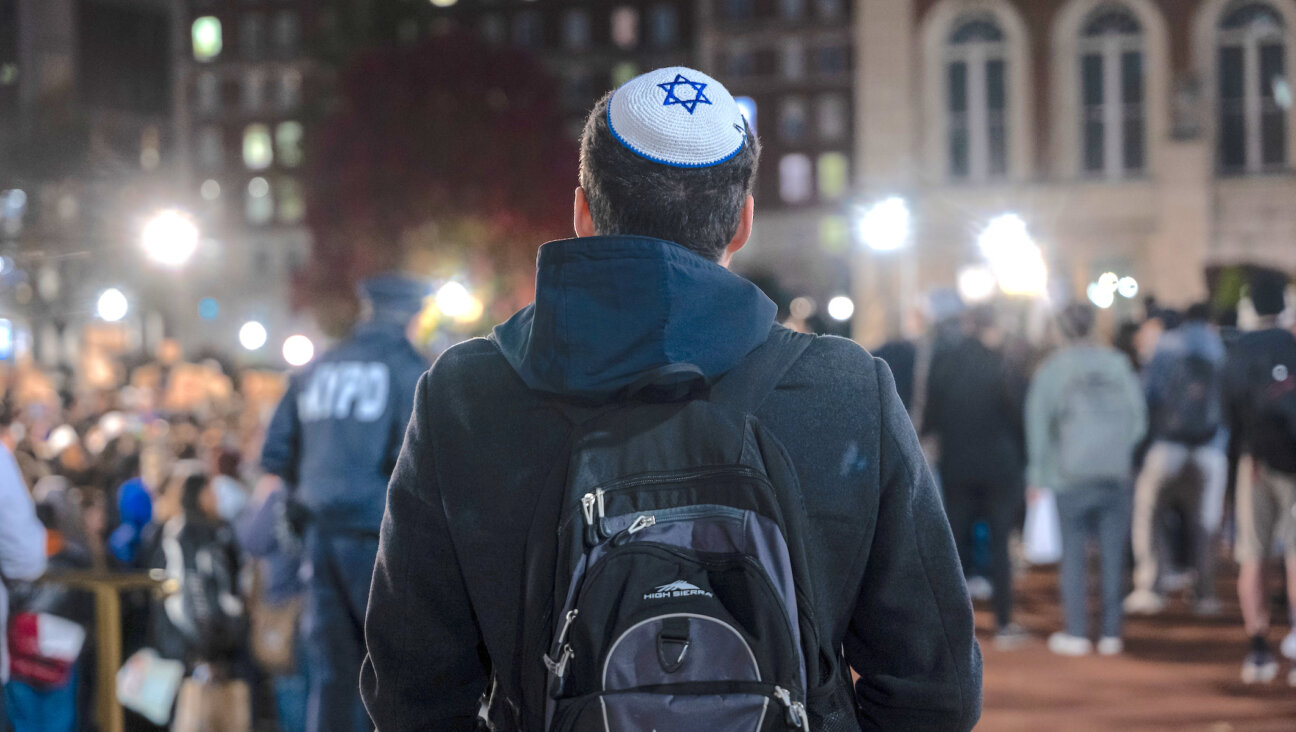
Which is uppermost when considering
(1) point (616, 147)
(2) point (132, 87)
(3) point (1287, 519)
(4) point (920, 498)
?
(2) point (132, 87)

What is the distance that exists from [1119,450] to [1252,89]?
22295 mm

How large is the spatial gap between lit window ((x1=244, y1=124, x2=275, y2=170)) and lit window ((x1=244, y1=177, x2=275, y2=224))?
982mm

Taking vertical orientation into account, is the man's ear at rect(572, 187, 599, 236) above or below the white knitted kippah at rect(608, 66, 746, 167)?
below

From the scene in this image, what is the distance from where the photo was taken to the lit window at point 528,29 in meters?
80.6

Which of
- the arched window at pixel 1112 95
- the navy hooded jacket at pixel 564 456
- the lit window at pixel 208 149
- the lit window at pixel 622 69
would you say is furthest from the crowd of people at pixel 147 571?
the lit window at pixel 208 149

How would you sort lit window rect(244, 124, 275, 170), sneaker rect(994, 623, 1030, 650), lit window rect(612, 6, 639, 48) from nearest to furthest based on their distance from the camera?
1. sneaker rect(994, 623, 1030, 650)
2. lit window rect(612, 6, 639, 48)
3. lit window rect(244, 124, 275, 170)

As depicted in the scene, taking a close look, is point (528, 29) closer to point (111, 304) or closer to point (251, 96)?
point (251, 96)

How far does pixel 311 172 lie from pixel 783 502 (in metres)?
51.1

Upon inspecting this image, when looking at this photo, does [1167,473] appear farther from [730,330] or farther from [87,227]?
[87,227]

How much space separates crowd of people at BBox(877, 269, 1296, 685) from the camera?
8.16 metres

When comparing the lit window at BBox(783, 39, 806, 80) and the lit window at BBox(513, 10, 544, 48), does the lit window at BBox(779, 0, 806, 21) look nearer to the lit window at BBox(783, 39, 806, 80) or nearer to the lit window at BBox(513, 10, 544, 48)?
the lit window at BBox(783, 39, 806, 80)

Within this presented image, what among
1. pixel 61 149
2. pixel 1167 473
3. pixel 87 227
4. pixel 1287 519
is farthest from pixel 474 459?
pixel 61 149

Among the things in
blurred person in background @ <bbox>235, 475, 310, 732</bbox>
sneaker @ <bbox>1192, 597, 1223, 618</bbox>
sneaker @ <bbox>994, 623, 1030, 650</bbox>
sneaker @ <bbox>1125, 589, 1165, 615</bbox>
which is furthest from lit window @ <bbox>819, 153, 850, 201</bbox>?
blurred person in background @ <bbox>235, 475, 310, 732</bbox>

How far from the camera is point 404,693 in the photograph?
2137 millimetres
